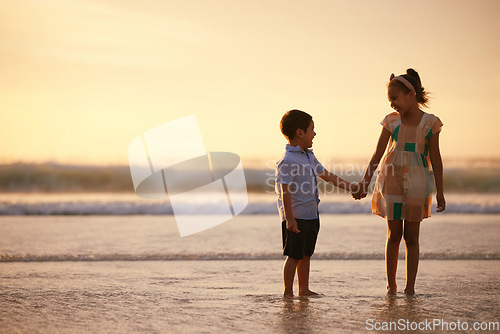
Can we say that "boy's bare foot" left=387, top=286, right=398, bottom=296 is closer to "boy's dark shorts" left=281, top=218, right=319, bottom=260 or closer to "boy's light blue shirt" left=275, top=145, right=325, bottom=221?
"boy's dark shorts" left=281, top=218, right=319, bottom=260

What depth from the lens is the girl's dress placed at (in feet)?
13.1

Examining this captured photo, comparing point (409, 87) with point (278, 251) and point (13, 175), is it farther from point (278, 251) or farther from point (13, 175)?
point (13, 175)

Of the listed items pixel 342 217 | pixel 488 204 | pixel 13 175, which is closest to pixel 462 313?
pixel 342 217

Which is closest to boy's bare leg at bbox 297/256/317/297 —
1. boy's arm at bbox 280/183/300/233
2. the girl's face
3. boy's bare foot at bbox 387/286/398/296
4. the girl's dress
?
boy's arm at bbox 280/183/300/233

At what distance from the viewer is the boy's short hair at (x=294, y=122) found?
3990 millimetres

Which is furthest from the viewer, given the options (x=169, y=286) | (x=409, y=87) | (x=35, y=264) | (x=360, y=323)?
(x=35, y=264)

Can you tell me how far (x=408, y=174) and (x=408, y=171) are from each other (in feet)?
0.08

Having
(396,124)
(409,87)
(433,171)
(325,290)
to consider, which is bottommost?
(325,290)

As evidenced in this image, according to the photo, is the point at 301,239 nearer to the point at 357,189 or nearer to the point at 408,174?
the point at 357,189

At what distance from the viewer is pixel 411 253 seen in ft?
13.4

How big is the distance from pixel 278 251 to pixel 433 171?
7.76 feet

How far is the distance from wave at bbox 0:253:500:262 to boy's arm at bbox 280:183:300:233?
6.32 ft

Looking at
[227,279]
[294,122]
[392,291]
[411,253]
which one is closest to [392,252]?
[411,253]

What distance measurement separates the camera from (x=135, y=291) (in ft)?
13.4
